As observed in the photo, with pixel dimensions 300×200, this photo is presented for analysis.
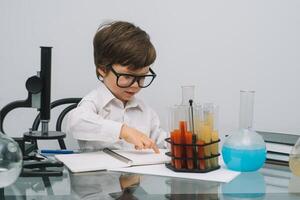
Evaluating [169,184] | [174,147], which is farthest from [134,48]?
[169,184]

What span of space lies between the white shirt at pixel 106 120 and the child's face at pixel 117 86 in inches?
0.7

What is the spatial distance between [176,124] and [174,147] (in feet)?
0.20

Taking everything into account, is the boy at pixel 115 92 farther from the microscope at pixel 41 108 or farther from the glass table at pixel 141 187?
the glass table at pixel 141 187

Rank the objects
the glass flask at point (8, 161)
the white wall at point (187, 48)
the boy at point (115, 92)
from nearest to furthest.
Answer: the glass flask at point (8, 161), the boy at point (115, 92), the white wall at point (187, 48)

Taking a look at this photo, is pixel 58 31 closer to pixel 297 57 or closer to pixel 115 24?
pixel 115 24

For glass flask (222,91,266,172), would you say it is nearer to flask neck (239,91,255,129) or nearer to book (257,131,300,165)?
flask neck (239,91,255,129)

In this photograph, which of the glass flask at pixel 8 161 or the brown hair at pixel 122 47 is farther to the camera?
the brown hair at pixel 122 47

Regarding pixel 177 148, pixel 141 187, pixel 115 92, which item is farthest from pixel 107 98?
pixel 141 187

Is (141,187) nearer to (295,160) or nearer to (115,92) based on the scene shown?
(295,160)

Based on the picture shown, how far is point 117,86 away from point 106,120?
0.43ft

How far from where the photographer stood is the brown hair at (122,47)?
137 centimetres

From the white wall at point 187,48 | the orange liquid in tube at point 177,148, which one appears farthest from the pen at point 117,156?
the white wall at point 187,48

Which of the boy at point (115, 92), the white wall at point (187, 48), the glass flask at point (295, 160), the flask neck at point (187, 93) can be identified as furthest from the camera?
the white wall at point (187, 48)

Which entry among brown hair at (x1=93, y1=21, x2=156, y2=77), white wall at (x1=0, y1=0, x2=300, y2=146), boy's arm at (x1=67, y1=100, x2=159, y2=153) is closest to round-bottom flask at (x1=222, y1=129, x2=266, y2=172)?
boy's arm at (x1=67, y1=100, x2=159, y2=153)
